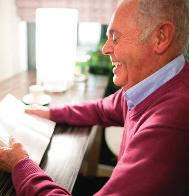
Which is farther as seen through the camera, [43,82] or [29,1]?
[29,1]

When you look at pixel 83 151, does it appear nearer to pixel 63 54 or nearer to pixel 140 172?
pixel 140 172

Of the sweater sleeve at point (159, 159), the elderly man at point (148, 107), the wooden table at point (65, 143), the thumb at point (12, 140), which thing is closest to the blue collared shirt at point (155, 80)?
the elderly man at point (148, 107)

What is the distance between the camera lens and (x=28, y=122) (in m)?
0.98

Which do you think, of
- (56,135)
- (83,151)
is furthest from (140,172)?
(56,135)

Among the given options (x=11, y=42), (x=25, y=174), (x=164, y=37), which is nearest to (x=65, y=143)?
(x=25, y=174)

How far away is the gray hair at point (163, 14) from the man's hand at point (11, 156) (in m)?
0.47

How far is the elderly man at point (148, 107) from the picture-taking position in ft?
1.85

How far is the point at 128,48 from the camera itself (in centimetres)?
74

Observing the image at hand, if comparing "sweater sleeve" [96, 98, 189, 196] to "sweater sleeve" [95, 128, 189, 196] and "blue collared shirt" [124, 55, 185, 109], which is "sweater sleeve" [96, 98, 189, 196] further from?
"blue collared shirt" [124, 55, 185, 109]

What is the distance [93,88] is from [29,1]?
74 centimetres

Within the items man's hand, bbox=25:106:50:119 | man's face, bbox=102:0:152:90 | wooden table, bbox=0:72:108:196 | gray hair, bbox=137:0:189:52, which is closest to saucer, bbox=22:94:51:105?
wooden table, bbox=0:72:108:196

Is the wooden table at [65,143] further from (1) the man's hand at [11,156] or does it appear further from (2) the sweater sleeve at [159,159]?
(2) the sweater sleeve at [159,159]

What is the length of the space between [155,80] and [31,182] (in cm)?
43

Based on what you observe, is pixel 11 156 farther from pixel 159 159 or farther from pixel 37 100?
pixel 37 100
